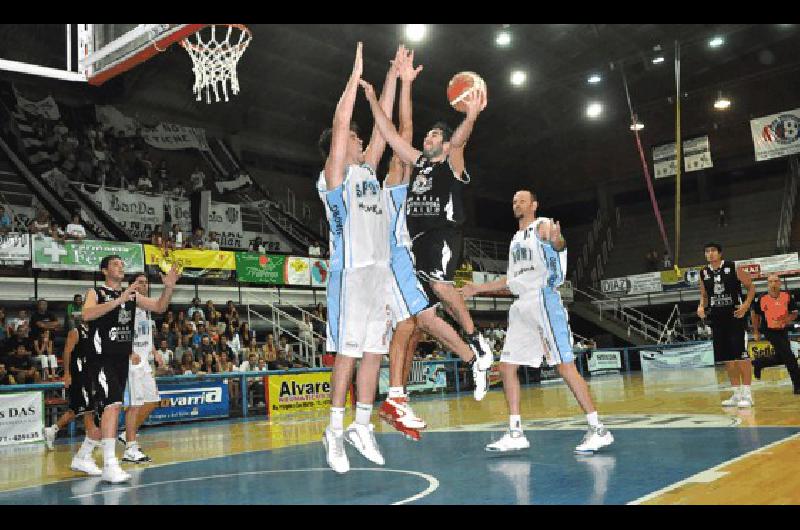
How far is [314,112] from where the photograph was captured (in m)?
27.2

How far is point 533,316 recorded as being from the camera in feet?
17.9

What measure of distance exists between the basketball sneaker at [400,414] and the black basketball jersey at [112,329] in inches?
90.5

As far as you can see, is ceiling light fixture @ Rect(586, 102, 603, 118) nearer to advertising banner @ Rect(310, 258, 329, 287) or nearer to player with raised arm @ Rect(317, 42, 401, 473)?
Answer: advertising banner @ Rect(310, 258, 329, 287)

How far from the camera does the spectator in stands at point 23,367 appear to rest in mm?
12383

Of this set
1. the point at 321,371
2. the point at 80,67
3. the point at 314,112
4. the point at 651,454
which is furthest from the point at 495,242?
the point at 651,454

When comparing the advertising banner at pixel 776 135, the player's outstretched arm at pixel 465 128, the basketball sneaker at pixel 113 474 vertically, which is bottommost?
the basketball sneaker at pixel 113 474

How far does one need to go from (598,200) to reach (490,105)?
31.9 feet

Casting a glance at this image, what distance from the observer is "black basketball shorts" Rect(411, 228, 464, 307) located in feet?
19.4

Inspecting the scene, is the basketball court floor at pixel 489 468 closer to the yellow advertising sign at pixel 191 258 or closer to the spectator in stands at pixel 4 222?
the spectator in stands at pixel 4 222

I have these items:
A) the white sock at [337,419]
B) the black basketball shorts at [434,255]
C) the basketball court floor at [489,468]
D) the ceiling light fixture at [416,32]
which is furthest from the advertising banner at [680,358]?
the white sock at [337,419]

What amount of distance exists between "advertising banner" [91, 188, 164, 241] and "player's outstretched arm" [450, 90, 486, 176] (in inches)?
584

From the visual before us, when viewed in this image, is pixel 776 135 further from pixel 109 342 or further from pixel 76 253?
pixel 109 342

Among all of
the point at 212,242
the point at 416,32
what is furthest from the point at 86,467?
the point at 416,32

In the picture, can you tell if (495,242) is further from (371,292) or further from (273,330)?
(371,292)
